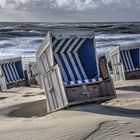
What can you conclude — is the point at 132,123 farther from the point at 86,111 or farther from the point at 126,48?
the point at 126,48

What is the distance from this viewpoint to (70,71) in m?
9.68

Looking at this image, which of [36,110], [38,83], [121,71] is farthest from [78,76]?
[38,83]

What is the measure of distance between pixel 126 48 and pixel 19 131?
885cm

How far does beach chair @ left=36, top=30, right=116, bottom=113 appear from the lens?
896 cm

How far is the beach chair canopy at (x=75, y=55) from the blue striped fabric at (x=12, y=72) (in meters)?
6.44

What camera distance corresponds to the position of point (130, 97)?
1052 cm

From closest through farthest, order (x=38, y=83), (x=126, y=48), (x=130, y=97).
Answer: (x=130, y=97) < (x=126, y=48) < (x=38, y=83)

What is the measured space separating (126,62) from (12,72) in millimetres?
4582

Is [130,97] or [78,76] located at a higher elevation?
[78,76]

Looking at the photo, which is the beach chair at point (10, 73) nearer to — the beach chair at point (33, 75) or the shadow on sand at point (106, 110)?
the beach chair at point (33, 75)

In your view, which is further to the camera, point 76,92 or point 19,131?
point 76,92

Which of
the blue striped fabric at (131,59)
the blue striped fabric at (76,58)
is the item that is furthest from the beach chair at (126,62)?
the blue striped fabric at (76,58)

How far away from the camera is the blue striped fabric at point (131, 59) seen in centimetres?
1473

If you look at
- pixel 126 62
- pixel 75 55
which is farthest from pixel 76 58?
pixel 126 62
